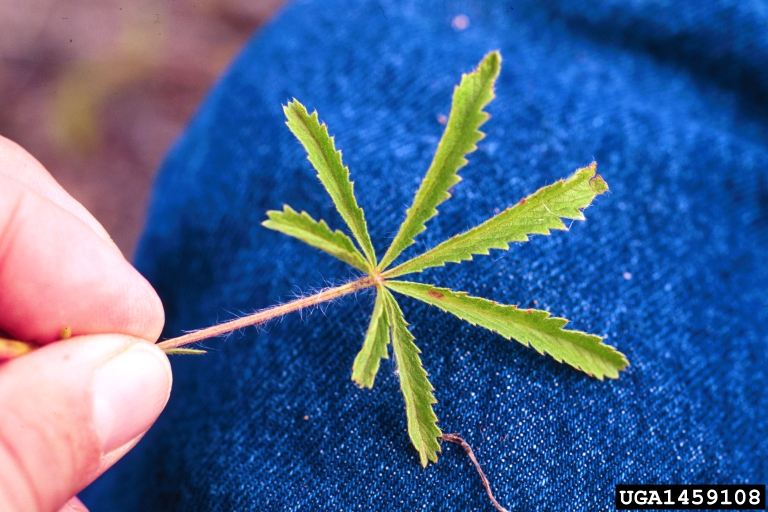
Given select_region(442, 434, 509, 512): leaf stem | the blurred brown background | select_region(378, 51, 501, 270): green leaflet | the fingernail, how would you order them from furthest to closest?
the blurred brown background → select_region(442, 434, 509, 512): leaf stem → the fingernail → select_region(378, 51, 501, 270): green leaflet

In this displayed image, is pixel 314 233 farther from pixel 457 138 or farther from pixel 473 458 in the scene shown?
pixel 473 458

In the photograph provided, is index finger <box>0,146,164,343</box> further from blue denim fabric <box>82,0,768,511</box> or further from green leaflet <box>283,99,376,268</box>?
green leaflet <box>283,99,376,268</box>

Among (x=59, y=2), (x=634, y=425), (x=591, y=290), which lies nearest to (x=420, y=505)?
(x=634, y=425)

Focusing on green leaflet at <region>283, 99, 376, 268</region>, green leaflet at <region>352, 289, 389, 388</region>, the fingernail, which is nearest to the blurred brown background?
the fingernail

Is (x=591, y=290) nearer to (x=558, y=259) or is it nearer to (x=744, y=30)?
(x=558, y=259)

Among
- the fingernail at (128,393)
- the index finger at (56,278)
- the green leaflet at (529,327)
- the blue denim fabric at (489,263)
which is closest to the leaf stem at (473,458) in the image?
the blue denim fabric at (489,263)

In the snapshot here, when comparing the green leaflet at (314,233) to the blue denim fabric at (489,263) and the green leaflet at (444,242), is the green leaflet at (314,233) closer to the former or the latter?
the green leaflet at (444,242)

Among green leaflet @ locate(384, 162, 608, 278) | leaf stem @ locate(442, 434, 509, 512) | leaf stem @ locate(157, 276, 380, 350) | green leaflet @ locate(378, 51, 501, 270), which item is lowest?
leaf stem @ locate(442, 434, 509, 512)
